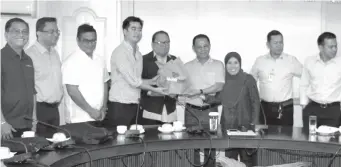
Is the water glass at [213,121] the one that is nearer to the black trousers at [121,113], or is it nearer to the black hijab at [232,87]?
the black trousers at [121,113]

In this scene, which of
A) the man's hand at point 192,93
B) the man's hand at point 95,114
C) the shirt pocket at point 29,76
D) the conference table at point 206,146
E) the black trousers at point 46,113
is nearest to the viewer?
the conference table at point 206,146

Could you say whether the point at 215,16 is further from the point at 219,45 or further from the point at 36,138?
the point at 36,138

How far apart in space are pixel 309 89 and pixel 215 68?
0.93 metres

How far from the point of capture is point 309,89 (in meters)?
4.46

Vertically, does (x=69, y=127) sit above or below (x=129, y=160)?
above

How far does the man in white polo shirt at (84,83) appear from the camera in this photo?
3.64 m

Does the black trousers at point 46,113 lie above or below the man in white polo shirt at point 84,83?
below

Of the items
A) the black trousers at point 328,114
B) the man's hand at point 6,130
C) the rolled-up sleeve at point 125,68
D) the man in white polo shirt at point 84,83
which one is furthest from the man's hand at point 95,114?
the black trousers at point 328,114

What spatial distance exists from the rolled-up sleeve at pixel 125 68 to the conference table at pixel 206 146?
66 cm

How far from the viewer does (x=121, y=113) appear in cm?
395

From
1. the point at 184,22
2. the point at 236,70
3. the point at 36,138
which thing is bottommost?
the point at 36,138

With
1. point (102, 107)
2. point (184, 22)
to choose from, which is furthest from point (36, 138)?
point (184, 22)

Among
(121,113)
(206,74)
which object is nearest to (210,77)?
(206,74)

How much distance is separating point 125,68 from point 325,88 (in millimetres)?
1901
